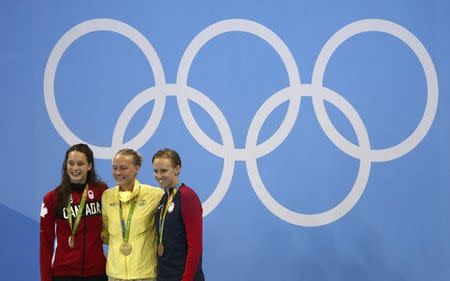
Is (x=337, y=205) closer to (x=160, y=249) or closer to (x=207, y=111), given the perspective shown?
(x=207, y=111)

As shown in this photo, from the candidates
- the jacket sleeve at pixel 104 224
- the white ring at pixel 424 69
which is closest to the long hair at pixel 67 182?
the jacket sleeve at pixel 104 224

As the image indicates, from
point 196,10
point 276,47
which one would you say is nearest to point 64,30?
point 196,10

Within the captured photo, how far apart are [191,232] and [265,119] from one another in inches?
63.6

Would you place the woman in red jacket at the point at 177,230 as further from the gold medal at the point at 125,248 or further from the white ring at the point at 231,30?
the white ring at the point at 231,30

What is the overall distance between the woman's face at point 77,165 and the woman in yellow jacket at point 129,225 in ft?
0.57

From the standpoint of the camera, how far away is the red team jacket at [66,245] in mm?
3166

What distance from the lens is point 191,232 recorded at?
300cm

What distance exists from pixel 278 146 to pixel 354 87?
72 cm

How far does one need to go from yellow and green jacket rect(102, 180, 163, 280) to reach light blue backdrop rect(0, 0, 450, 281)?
4.10 feet

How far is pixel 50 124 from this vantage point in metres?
4.64

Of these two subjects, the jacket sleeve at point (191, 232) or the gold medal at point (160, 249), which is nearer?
the jacket sleeve at point (191, 232)

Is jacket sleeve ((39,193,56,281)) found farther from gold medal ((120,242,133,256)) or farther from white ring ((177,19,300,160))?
white ring ((177,19,300,160))

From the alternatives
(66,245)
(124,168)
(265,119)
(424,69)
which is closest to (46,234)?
(66,245)

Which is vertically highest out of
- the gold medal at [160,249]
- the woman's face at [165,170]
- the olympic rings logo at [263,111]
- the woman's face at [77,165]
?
the olympic rings logo at [263,111]
